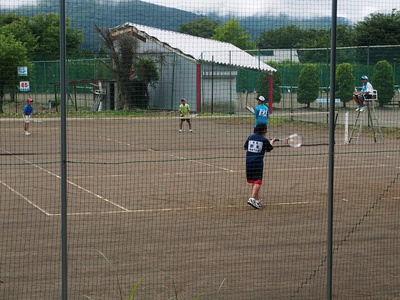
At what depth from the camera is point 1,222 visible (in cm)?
1274

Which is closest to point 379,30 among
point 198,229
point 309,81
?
point 198,229

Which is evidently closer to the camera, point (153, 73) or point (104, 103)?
point (153, 73)

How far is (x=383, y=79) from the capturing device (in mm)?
28812

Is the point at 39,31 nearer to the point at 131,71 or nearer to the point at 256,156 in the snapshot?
the point at 131,71

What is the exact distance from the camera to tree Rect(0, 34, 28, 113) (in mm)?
9328

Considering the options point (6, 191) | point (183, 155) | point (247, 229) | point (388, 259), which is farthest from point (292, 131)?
point (388, 259)

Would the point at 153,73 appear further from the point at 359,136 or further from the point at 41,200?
the point at 359,136

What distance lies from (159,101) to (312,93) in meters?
17.8

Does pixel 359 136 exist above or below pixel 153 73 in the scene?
below

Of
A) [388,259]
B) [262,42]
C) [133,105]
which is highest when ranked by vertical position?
[262,42]

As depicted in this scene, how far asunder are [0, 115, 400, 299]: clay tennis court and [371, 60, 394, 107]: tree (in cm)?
695

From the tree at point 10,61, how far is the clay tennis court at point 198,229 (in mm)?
1232

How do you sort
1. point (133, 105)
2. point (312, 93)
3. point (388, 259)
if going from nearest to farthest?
point (388, 259), point (133, 105), point (312, 93)

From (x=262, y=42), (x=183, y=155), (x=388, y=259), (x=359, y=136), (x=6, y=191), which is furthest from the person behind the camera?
(x=359, y=136)
